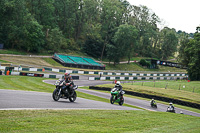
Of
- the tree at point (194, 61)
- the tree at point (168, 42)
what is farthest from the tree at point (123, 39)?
the tree at point (168, 42)

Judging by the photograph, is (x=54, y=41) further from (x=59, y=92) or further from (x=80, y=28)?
(x=59, y=92)

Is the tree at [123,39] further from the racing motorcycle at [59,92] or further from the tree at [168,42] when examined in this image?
the racing motorcycle at [59,92]

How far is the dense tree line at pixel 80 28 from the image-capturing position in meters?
72.8

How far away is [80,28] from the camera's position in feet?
344

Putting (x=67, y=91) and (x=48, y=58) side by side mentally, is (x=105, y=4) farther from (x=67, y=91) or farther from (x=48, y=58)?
(x=67, y=91)

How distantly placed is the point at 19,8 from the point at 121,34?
41.2m

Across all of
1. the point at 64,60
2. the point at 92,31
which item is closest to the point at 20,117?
the point at 64,60

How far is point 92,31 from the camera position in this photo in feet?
334

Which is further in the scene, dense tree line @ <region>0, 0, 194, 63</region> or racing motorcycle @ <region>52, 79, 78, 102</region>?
dense tree line @ <region>0, 0, 194, 63</region>

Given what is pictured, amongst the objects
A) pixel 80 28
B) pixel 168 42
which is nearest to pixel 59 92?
pixel 80 28

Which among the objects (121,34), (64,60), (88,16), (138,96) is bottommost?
(138,96)

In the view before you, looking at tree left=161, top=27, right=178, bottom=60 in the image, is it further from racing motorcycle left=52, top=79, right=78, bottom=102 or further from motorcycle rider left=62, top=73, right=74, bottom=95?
racing motorcycle left=52, top=79, right=78, bottom=102

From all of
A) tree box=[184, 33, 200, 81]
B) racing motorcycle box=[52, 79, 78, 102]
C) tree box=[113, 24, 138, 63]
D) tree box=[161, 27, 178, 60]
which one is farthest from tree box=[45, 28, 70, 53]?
tree box=[161, 27, 178, 60]

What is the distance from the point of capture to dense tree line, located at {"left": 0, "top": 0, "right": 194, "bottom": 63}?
7281 cm
